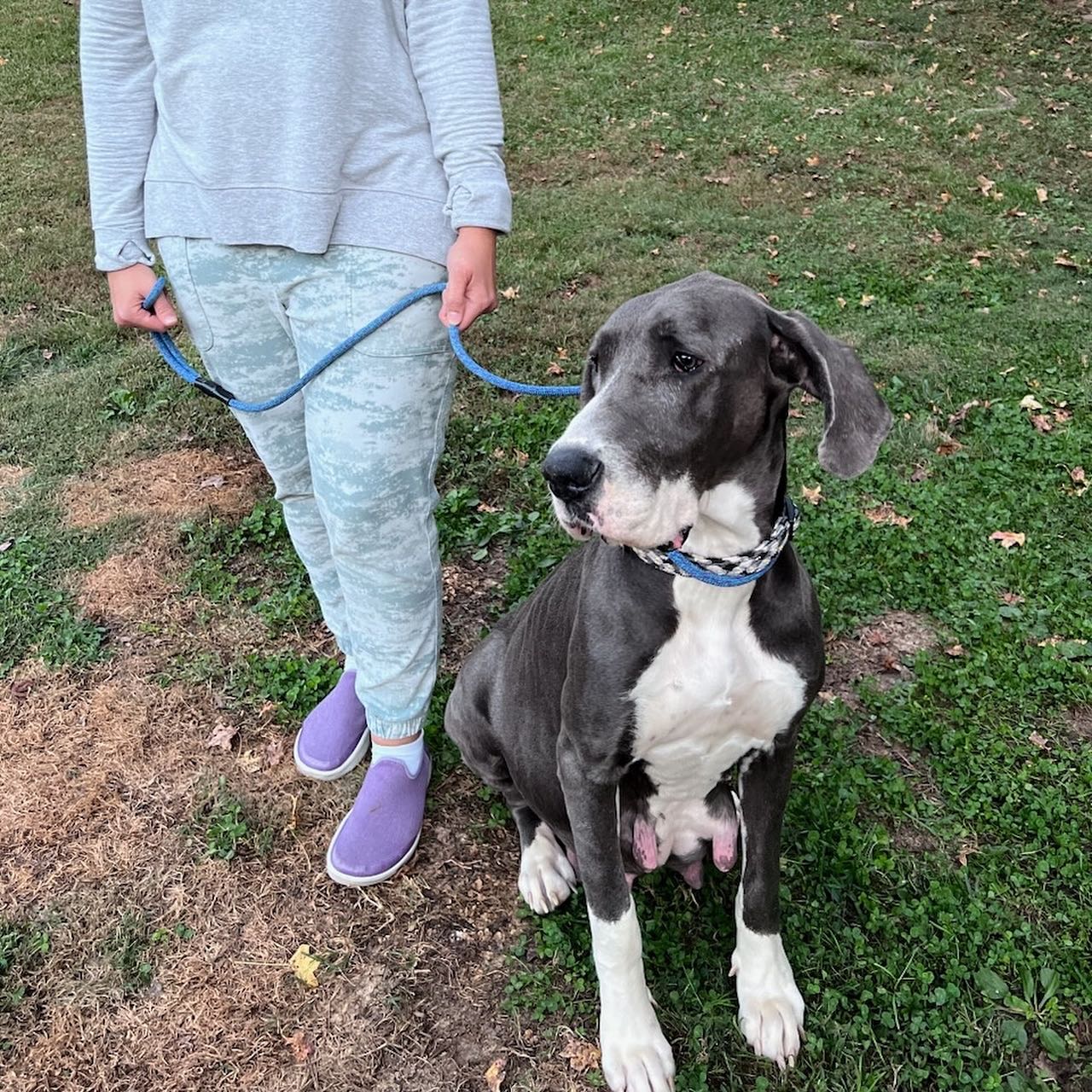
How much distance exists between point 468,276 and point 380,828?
1694 millimetres

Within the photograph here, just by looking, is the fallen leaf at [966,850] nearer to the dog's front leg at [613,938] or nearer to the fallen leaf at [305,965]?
the dog's front leg at [613,938]

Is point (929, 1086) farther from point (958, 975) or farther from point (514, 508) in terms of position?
point (514, 508)

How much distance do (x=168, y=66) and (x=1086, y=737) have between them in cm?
349

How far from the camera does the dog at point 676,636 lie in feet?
6.62

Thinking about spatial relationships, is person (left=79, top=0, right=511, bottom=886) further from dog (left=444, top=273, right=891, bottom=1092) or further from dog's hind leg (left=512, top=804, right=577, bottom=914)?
dog's hind leg (left=512, top=804, right=577, bottom=914)

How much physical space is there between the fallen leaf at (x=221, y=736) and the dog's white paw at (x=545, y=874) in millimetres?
1193

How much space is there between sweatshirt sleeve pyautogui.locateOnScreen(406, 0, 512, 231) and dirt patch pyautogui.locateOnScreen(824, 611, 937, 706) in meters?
2.22

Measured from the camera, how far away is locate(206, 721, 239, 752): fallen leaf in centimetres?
352

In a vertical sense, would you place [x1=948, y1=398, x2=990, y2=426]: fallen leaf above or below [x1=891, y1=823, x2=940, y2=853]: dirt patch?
below

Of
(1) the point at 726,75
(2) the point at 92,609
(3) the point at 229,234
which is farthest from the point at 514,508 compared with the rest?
(1) the point at 726,75

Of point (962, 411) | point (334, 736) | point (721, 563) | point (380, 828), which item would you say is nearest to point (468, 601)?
point (334, 736)

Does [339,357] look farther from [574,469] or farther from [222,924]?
[222,924]

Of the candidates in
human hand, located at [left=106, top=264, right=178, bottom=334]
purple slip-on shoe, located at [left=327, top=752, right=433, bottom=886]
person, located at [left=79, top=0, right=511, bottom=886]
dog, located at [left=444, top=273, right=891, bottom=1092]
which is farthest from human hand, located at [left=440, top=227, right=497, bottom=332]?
purple slip-on shoe, located at [left=327, top=752, right=433, bottom=886]

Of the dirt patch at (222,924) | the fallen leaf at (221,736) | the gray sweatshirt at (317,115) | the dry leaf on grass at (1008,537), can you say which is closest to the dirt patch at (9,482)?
the dirt patch at (222,924)
